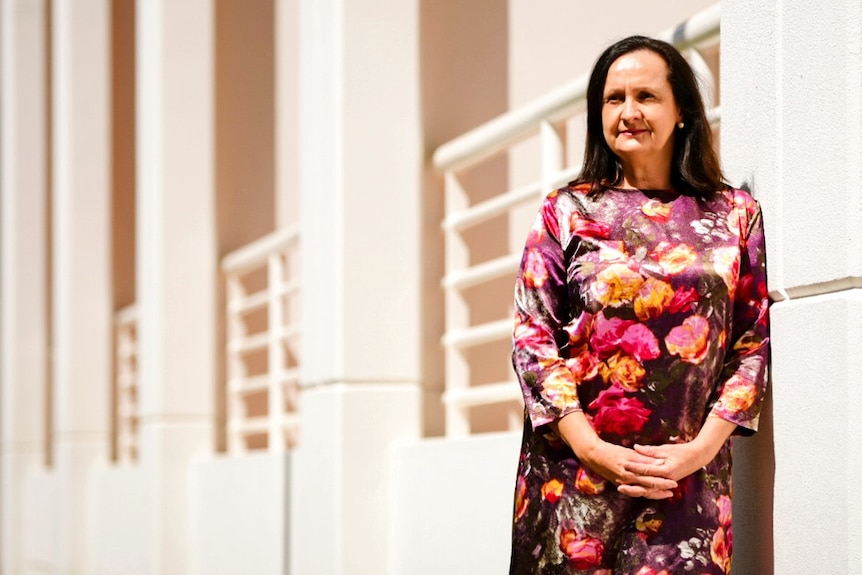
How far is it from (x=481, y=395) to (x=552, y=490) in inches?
95.0

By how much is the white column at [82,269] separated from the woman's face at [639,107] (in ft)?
30.1

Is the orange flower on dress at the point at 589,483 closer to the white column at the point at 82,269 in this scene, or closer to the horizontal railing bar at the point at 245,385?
the horizontal railing bar at the point at 245,385

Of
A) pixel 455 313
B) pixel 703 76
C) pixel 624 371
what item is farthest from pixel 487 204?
pixel 624 371

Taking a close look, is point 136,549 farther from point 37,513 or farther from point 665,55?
point 665,55

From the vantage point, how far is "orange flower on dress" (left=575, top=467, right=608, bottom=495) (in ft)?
10.8

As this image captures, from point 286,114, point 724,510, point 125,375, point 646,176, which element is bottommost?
point 724,510

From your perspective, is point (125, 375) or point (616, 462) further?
point (125, 375)

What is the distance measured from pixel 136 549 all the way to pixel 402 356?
458 cm

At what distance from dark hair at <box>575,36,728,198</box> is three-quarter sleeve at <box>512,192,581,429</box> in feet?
0.50

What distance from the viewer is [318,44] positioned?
6543 millimetres

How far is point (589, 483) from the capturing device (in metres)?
3.28

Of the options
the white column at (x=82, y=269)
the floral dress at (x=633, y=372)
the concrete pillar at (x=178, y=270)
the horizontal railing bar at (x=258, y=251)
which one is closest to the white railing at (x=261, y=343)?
the horizontal railing bar at (x=258, y=251)

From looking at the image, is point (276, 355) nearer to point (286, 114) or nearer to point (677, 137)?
point (286, 114)

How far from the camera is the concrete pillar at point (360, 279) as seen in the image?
6.13m
